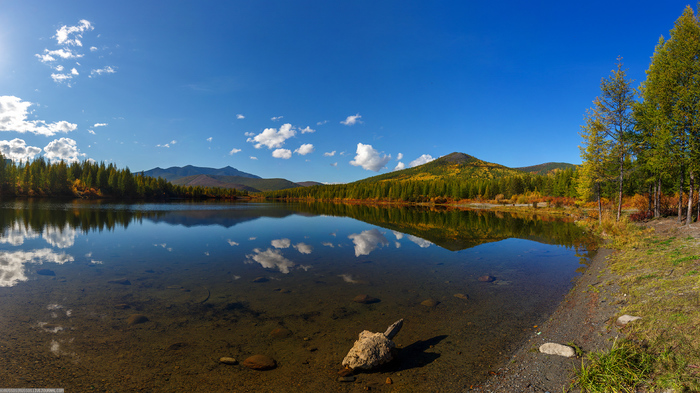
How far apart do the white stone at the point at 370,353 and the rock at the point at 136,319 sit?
277 inches

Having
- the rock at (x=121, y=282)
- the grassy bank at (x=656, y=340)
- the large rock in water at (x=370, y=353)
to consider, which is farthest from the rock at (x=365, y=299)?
the rock at (x=121, y=282)

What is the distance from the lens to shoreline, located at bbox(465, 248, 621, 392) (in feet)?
18.2

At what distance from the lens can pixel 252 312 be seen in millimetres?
9789

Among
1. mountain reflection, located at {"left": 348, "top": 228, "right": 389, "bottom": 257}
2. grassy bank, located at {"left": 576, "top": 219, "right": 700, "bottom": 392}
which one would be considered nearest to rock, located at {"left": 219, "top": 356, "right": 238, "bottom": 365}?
grassy bank, located at {"left": 576, "top": 219, "right": 700, "bottom": 392}

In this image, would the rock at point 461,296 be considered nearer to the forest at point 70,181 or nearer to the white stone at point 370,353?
the white stone at point 370,353

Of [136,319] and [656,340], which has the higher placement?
[656,340]

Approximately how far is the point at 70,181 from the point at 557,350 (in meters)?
173

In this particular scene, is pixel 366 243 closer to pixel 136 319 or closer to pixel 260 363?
pixel 136 319

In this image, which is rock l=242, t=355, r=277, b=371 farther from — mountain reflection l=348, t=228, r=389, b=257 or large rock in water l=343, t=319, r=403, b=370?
mountain reflection l=348, t=228, r=389, b=257

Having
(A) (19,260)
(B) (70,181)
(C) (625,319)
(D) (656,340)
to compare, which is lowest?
(A) (19,260)

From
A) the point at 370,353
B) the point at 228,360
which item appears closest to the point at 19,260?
the point at 228,360

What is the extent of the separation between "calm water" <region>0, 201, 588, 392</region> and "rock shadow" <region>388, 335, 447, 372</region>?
36 mm

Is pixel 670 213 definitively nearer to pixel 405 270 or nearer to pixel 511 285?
pixel 511 285

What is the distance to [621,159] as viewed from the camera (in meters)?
27.9
